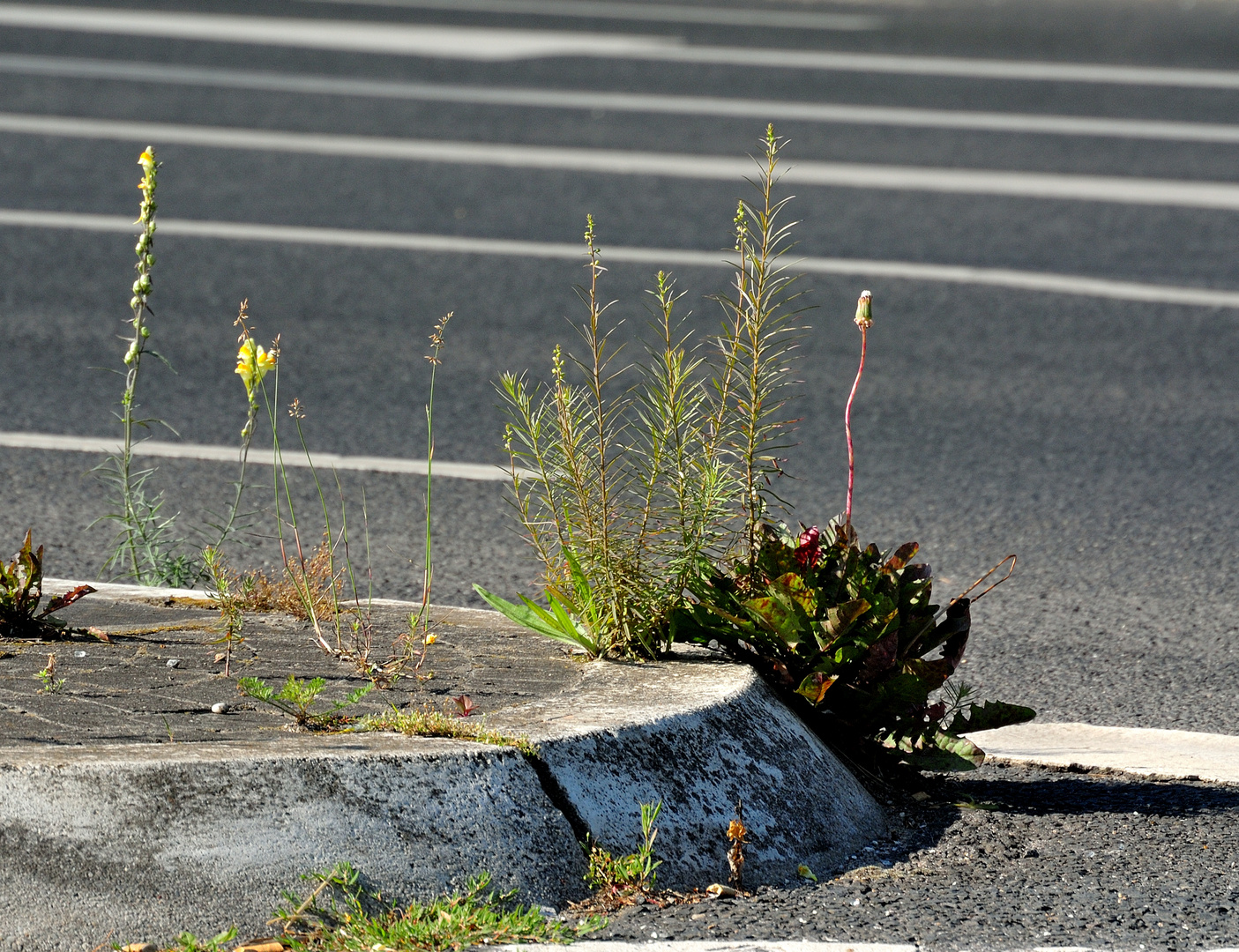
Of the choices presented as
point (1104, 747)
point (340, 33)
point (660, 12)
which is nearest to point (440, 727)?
point (1104, 747)

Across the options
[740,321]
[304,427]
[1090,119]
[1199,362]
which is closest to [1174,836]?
[740,321]

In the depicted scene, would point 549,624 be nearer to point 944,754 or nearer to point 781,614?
point 781,614

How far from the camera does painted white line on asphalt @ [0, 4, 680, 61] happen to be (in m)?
12.5

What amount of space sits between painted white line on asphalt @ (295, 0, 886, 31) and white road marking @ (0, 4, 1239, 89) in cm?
106

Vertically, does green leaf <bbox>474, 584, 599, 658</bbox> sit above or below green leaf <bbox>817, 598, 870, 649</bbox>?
below

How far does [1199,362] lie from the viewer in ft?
21.2

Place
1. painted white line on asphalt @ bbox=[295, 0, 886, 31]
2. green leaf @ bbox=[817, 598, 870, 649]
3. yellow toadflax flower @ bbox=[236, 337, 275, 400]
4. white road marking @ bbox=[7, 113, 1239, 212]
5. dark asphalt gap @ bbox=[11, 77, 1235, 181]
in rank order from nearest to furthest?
green leaf @ bbox=[817, 598, 870, 649] → yellow toadflax flower @ bbox=[236, 337, 275, 400] → white road marking @ bbox=[7, 113, 1239, 212] → dark asphalt gap @ bbox=[11, 77, 1235, 181] → painted white line on asphalt @ bbox=[295, 0, 886, 31]

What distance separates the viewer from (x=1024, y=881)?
2.73 metres

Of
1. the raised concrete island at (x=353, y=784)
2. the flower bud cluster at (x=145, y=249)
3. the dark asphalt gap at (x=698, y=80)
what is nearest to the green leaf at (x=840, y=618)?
the raised concrete island at (x=353, y=784)

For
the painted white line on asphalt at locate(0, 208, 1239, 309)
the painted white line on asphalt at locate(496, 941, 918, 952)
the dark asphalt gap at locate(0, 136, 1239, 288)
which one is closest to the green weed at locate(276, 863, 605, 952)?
the painted white line on asphalt at locate(496, 941, 918, 952)

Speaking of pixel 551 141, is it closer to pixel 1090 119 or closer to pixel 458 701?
pixel 1090 119

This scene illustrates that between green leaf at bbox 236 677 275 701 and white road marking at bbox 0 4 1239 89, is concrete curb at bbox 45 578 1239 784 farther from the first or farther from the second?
white road marking at bbox 0 4 1239 89

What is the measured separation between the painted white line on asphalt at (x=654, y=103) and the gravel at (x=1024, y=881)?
311 inches

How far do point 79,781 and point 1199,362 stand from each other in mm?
5277
